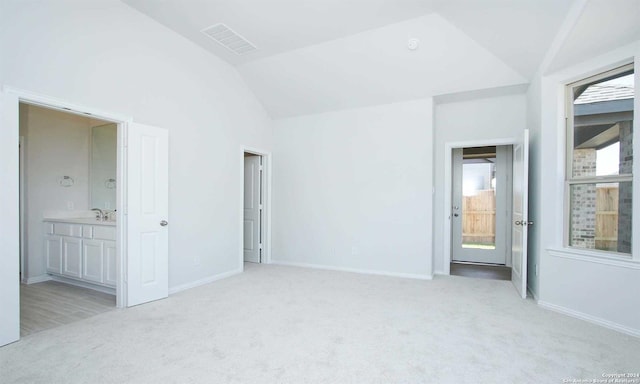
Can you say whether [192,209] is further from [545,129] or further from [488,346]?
[545,129]

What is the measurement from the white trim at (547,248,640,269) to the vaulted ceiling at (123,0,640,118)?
195cm

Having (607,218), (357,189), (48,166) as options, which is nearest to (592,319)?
(607,218)

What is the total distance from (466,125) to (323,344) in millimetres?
3885

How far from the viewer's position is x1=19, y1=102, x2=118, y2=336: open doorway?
3602 millimetres

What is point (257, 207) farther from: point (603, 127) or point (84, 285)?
point (603, 127)

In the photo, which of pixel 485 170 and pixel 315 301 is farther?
pixel 485 170

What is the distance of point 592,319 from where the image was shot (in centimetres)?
291

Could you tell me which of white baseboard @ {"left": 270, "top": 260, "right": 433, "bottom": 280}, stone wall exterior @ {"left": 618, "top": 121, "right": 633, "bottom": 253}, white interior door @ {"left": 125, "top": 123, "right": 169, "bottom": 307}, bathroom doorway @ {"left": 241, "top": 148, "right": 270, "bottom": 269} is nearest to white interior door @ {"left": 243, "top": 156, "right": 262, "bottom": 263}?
bathroom doorway @ {"left": 241, "top": 148, "right": 270, "bottom": 269}

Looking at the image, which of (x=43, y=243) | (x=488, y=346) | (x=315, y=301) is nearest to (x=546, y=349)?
(x=488, y=346)

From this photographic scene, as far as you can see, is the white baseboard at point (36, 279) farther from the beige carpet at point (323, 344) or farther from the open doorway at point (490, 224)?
the open doorway at point (490, 224)

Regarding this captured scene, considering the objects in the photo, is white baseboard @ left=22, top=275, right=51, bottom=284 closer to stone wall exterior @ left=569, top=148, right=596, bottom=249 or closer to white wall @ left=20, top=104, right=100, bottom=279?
white wall @ left=20, top=104, right=100, bottom=279

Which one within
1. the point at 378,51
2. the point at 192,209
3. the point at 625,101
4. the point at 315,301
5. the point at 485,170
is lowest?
the point at 315,301

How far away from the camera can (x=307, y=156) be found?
5426mm

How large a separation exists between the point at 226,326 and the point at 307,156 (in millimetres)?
3311
